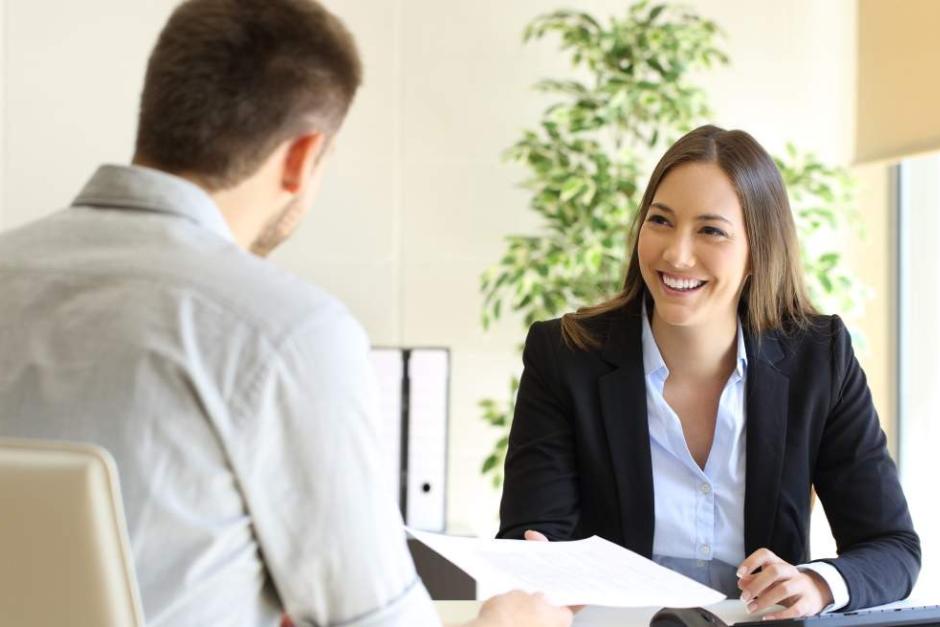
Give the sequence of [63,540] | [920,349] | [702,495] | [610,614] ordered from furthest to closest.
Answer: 1. [920,349]
2. [702,495]
3. [610,614]
4. [63,540]

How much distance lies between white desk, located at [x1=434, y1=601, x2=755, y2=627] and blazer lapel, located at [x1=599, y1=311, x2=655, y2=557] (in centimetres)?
24

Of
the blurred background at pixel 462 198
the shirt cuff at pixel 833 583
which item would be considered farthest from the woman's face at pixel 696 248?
the blurred background at pixel 462 198

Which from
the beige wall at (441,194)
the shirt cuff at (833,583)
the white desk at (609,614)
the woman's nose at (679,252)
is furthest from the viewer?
the beige wall at (441,194)

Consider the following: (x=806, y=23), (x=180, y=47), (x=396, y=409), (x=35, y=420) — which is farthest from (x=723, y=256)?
(x=806, y=23)

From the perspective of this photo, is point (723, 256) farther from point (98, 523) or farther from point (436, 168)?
point (436, 168)

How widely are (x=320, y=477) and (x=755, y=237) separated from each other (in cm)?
129

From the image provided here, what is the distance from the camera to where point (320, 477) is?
944 mm

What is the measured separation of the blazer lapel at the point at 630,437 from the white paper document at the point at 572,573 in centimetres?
36

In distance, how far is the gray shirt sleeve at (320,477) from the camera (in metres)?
0.92

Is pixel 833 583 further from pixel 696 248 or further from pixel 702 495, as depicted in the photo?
pixel 696 248

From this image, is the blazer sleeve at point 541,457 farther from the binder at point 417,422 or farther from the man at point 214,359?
the binder at point 417,422

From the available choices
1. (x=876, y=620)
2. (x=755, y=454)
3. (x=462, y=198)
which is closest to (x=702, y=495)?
(x=755, y=454)

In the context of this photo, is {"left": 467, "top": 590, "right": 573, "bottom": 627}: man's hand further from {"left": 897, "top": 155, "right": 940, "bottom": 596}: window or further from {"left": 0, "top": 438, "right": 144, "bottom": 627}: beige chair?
{"left": 897, "top": 155, "right": 940, "bottom": 596}: window

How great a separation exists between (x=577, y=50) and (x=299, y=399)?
302 cm
